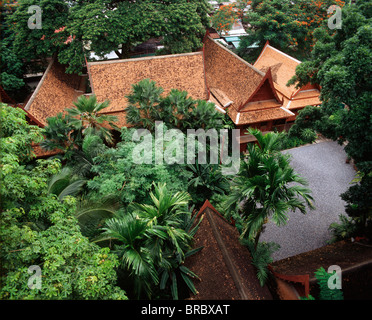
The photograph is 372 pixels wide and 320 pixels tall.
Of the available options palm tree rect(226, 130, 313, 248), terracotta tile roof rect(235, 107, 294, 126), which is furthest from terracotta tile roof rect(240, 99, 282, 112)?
palm tree rect(226, 130, 313, 248)

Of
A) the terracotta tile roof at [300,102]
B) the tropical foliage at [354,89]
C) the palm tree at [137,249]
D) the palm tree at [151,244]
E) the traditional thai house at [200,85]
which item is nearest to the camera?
the palm tree at [137,249]

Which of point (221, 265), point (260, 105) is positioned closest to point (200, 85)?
point (260, 105)

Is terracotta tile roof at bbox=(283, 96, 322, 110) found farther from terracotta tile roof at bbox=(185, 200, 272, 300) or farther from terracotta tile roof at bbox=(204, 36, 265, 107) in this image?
terracotta tile roof at bbox=(185, 200, 272, 300)

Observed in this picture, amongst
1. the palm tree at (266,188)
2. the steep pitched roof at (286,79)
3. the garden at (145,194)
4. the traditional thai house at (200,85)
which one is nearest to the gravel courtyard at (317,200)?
the garden at (145,194)

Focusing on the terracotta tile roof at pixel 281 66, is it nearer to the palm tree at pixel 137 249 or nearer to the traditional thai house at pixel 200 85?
the traditional thai house at pixel 200 85

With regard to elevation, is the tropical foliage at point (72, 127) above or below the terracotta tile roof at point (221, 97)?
above

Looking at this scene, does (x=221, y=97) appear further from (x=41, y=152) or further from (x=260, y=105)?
(x=41, y=152)
